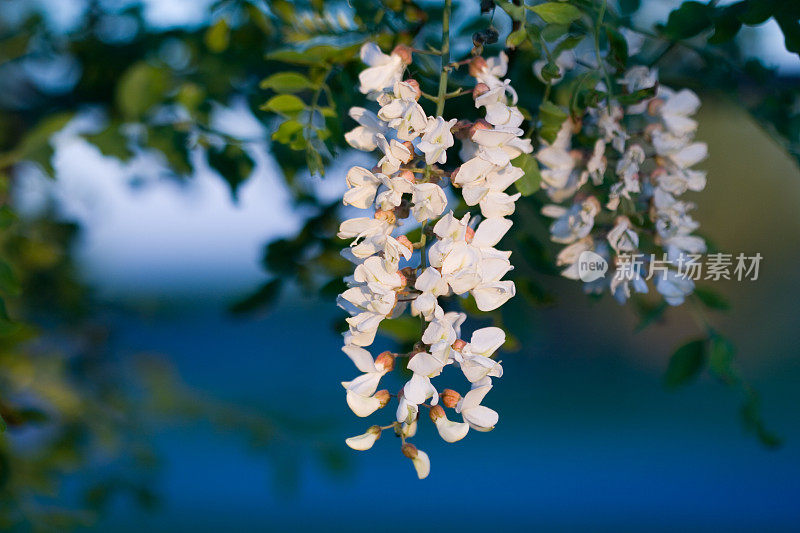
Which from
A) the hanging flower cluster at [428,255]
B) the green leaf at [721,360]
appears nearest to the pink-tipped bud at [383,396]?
the hanging flower cluster at [428,255]

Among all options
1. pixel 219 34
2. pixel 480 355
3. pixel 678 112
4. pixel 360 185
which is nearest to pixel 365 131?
pixel 360 185

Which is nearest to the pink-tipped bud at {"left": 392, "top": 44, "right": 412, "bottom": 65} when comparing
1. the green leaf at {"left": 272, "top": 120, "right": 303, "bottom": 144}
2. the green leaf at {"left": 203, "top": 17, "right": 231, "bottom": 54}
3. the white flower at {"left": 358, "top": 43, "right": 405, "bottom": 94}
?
the white flower at {"left": 358, "top": 43, "right": 405, "bottom": 94}

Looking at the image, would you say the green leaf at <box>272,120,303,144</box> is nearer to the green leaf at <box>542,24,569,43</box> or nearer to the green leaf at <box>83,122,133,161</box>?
the green leaf at <box>542,24,569,43</box>

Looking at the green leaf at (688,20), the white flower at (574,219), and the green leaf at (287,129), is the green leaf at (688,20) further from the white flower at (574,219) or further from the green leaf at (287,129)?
the green leaf at (287,129)

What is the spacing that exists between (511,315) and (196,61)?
0.53 metres

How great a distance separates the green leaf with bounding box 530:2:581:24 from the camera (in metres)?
0.41

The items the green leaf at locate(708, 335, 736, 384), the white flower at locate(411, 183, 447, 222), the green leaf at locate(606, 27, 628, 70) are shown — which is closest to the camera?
the white flower at locate(411, 183, 447, 222)

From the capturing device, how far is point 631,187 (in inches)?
18.1

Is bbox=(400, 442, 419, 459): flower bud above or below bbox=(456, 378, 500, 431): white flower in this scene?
below

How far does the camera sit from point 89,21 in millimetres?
926

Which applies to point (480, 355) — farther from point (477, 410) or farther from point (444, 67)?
point (444, 67)

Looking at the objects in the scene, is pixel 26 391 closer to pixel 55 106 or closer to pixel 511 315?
pixel 55 106

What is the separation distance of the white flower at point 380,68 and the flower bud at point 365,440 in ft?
0.64

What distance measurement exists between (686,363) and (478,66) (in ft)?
1.21
